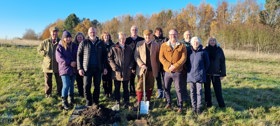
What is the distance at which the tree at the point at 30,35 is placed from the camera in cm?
6328

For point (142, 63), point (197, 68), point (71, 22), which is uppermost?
point (71, 22)

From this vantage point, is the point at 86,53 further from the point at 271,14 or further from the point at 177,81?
the point at 271,14

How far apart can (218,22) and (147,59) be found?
4492 cm

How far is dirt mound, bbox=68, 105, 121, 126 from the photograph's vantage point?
604 cm

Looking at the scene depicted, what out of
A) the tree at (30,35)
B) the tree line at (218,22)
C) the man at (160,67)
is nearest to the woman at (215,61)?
the man at (160,67)

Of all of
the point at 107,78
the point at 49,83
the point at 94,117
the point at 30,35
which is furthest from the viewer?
the point at 30,35

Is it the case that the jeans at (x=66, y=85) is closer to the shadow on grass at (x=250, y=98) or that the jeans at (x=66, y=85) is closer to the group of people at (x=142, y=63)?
the group of people at (x=142, y=63)

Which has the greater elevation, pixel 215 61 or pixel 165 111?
pixel 215 61

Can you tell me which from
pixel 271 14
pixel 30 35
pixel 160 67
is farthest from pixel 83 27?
pixel 160 67

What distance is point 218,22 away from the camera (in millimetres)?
49406

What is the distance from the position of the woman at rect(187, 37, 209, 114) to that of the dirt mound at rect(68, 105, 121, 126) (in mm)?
1940

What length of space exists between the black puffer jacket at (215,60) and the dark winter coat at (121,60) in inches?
77.7

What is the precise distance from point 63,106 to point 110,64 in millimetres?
1602

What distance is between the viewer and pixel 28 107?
733cm
